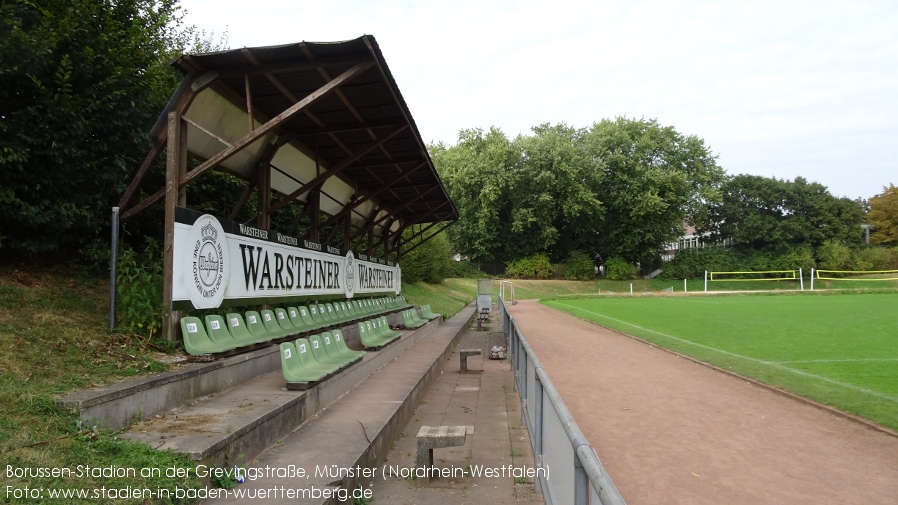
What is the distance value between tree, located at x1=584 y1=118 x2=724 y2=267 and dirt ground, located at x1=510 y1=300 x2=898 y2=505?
42.4 metres

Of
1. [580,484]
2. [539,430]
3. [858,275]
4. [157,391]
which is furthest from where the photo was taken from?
[858,275]

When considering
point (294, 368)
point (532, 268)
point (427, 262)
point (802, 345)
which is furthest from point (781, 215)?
point (294, 368)

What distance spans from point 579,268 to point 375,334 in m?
42.7

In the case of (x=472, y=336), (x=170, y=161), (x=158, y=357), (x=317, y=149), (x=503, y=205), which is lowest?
(x=472, y=336)

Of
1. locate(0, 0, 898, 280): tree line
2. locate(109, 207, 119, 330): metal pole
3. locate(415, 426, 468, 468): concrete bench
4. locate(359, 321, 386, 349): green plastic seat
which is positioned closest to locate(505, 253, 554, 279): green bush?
locate(0, 0, 898, 280): tree line

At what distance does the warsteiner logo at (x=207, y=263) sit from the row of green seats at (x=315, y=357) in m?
1.34

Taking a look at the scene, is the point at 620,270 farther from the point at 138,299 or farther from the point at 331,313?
the point at 138,299

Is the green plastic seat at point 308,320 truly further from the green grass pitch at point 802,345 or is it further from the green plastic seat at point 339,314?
the green grass pitch at point 802,345

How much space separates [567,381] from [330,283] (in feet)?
18.8

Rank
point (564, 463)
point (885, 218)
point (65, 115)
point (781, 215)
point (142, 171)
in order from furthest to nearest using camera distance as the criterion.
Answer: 1. point (885, 218)
2. point (781, 215)
3. point (142, 171)
4. point (65, 115)
5. point (564, 463)

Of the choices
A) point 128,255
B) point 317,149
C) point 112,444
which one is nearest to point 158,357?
point 128,255

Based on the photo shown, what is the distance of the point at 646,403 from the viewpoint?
8.09 meters

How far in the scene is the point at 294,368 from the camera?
6.25 meters

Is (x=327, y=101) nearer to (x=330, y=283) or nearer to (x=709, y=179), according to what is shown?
(x=330, y=283)
